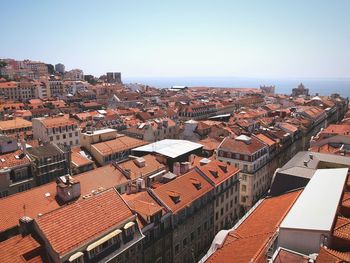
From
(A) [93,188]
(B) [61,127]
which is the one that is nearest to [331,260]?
(A) [93,188]

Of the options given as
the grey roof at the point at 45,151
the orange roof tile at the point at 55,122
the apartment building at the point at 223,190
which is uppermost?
the orange roof tile at the point at 55,122

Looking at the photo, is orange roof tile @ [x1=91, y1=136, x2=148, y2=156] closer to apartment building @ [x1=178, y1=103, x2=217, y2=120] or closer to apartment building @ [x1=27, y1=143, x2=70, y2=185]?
apartment building @ [x1=27, y1=143, x2=70, y2=185]

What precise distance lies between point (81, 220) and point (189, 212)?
16.1m

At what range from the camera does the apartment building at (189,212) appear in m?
40.5

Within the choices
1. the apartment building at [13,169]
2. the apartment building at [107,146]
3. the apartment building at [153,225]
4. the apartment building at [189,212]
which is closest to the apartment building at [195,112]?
the apartment building at [107,146]

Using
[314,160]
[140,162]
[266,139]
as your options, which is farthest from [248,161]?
[140,162]

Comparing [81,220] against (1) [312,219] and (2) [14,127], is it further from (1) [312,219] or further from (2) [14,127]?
(2) [14,127]

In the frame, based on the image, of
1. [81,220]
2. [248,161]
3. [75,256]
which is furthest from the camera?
[248,161]

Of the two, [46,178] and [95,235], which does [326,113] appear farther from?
[95,235]

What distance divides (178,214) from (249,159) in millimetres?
24556

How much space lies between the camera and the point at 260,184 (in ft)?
213

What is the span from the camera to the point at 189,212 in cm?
4228

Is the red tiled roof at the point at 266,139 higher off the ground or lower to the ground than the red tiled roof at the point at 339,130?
lower

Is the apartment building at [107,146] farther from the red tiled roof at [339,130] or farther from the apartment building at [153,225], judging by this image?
the red tiled roof at [339,130]
